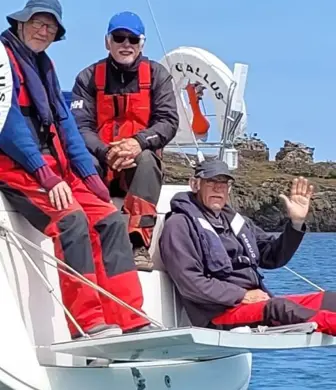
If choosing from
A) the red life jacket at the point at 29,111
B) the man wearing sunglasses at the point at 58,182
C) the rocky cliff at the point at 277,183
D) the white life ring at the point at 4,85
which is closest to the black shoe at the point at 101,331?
the man wearing sunglasses at the point at 58,182

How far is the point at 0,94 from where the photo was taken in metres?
6.59

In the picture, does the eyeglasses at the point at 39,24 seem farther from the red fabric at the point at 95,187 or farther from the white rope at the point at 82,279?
the white rope at the point at 82,279

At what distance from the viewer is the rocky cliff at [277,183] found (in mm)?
77188

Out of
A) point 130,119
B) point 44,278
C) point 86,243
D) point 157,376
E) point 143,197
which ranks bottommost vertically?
point 157,376

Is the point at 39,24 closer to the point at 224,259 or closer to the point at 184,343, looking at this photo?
the point at 224,259

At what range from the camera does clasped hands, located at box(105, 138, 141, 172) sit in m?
7.57

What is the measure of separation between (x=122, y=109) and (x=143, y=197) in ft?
2.15

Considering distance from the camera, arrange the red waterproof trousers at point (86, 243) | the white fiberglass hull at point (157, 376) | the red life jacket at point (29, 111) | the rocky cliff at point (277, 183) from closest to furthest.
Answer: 1. the red waterproof trousers at point (86, 243)
2. the white fiberglass hull at point (157, 376)
3. the red life jacket at point (29, 111)
4. the rocky cliff at point (277, 183)

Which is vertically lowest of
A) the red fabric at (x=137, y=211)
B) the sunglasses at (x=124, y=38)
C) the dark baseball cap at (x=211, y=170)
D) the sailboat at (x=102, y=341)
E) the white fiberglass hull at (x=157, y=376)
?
the white fiberglass hull at (x=157, y=376)

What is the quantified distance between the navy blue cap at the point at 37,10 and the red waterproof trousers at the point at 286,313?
1.97 metres

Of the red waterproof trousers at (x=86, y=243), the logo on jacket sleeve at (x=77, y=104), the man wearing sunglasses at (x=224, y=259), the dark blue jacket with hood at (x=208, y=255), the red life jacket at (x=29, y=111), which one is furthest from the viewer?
the logo on jacket sleeve at (x=77, y=104)

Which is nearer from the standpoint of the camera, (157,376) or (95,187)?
(95,187)

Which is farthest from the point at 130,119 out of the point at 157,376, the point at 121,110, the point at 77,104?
the point at 157,376

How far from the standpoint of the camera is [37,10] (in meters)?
6.78
